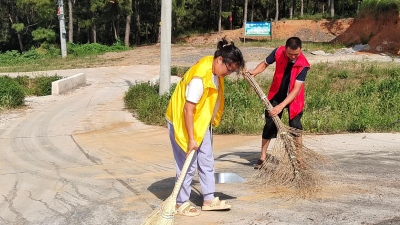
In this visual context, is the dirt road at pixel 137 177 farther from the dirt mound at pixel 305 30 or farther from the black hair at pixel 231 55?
the dirt mound at pixel 305 30

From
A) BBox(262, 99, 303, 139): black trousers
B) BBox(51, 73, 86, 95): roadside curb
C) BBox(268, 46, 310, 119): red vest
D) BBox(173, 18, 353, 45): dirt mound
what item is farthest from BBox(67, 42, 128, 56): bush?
BBox(268, 46, 310, 119): red vest

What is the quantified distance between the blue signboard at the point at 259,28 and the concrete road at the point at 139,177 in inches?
1038

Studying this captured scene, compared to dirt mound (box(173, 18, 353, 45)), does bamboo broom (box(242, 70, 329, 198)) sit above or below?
below

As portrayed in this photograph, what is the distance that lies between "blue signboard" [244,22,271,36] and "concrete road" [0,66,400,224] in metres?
26.4

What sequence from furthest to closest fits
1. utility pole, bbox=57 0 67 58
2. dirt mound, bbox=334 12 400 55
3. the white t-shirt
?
utility pole, bbox=57 0 67 58 → dirt mound, bbox=334 12 400 55 → the white t-shirt

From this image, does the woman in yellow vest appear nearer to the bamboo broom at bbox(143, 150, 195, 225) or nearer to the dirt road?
the bamboo broom at bbox(143, 150, 195, 225)

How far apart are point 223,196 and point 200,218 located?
0.71m

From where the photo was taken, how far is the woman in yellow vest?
3.93 meters

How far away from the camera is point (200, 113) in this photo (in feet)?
13.3

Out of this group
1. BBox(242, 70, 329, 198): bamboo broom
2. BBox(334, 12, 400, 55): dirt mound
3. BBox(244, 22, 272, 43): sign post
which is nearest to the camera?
BBox(242, 70, 329, 198): bamboo broom

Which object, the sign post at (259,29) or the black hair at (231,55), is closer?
the black hair at (231,55)

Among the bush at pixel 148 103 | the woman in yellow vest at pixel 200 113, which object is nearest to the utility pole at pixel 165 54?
the bush at pixel 148 103

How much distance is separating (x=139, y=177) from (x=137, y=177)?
3cm

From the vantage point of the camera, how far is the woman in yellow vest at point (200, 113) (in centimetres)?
393
